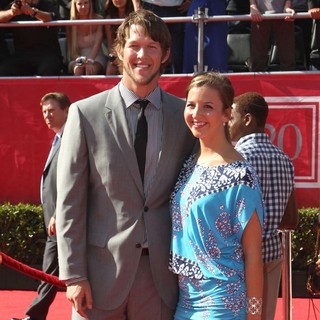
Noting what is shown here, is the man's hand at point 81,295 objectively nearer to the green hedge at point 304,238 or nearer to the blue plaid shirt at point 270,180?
the blue plaid shirt at point 270,180

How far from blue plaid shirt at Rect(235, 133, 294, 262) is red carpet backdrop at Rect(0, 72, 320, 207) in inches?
155

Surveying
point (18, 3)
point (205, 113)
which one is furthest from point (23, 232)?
point (205, 113)

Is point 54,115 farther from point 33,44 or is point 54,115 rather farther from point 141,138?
point 141,138

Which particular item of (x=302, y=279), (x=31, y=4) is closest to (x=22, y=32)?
(x=31, y=4)

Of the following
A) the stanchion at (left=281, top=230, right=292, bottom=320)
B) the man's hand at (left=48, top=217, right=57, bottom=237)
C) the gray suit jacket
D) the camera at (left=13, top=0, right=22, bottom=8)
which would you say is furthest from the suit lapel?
the camera at (left=13, top=0, right=22, bottom=8)

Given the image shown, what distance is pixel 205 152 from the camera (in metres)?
4.16

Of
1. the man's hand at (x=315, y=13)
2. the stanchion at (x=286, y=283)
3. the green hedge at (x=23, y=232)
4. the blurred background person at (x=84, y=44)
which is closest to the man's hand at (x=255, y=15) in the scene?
the man's hand at (x=315, y=13)

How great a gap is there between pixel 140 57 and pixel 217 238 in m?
0.91

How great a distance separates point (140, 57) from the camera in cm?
418

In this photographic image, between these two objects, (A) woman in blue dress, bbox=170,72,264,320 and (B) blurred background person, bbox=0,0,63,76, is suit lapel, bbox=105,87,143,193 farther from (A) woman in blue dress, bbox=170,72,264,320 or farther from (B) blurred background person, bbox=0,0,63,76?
(B) blurred background person, bbox=0,0,63,76

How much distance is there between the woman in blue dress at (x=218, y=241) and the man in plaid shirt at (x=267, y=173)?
121 centimetres

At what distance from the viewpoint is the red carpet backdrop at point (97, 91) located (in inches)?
364

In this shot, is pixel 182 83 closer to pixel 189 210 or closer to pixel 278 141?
pixel 278 141

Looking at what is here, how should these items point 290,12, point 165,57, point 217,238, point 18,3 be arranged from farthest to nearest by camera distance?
point 18,3 < point 290,12 < point 165,57 < point 217,238
